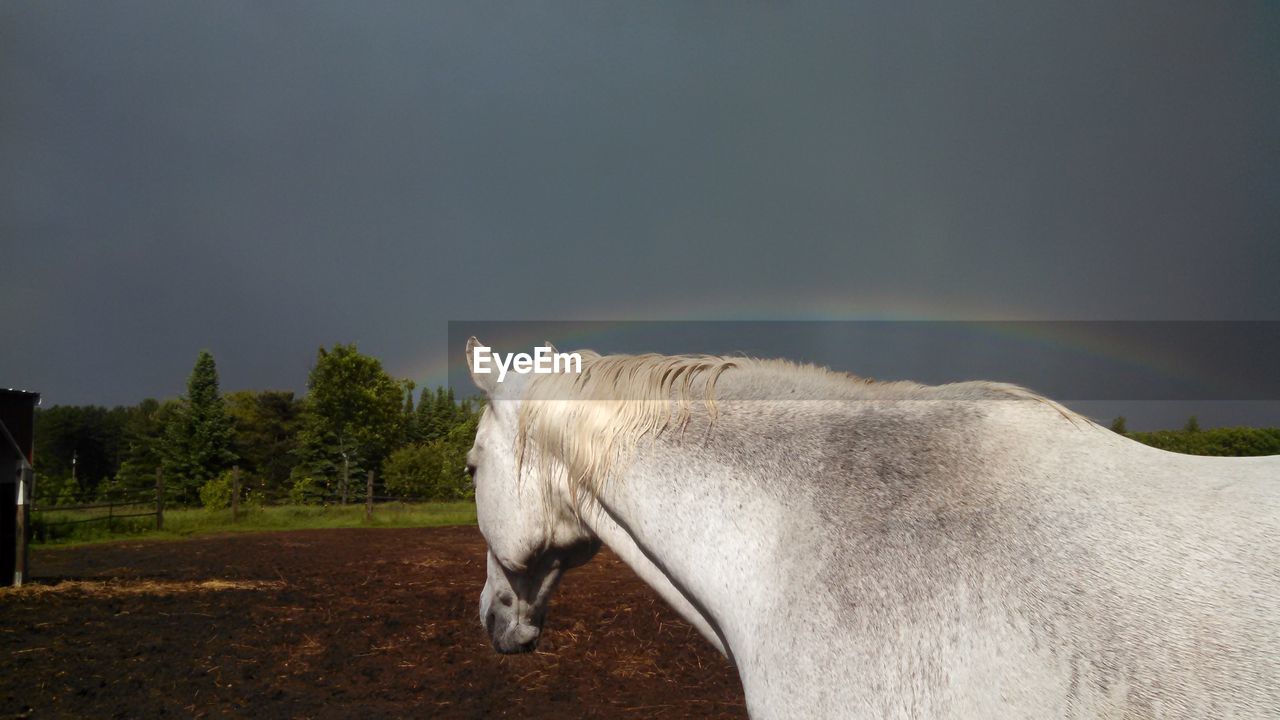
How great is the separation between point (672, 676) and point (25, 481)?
10.5 m

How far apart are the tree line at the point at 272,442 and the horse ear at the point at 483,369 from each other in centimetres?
2104

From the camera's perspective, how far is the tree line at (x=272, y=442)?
2747 centimetres

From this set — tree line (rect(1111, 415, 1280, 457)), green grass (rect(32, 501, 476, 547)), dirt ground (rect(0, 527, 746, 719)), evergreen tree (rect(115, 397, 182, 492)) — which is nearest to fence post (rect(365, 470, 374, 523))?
green grass (rect(32, 501, 476, 547))

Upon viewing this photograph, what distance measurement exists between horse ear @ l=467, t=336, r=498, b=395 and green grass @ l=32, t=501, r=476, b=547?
1946cm

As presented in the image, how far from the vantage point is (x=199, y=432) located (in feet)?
127

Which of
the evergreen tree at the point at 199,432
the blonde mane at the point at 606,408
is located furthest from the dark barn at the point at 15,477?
the evergreen tree at the point at 199,432

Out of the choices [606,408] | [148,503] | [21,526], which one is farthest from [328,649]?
[148,503]

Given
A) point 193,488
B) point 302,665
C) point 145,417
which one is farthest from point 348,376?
point 302,665

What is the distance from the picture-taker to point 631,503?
6.61ft

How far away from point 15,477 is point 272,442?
3923 cm

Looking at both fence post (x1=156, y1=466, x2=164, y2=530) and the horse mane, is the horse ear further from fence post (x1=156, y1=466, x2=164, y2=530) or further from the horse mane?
fence post (x1=156, y1=466, x2=164, y2=530)

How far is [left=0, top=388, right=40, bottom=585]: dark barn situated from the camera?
10.4m

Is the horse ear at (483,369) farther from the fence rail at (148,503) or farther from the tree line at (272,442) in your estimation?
the tree line at (272,442)

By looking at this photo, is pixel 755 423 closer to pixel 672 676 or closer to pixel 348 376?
pixel 672 676
